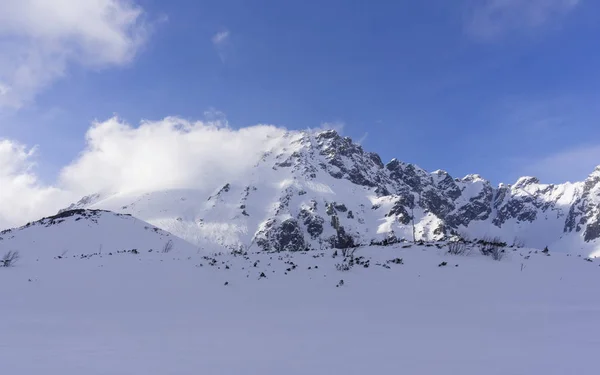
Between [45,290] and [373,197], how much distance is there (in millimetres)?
161701

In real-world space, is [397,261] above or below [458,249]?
below

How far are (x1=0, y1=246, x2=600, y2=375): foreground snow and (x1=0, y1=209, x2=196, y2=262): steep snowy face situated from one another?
49.8 feet

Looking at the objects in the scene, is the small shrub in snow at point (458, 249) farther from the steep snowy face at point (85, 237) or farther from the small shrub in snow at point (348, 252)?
the steep snowy face at point (85, 237)

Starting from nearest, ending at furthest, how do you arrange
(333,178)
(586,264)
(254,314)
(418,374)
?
(418,374) → (254,314) → (586,264) → (333,178)

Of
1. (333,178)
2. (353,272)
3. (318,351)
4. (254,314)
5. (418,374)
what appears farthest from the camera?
(333,178)

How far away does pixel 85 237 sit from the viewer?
120 feet

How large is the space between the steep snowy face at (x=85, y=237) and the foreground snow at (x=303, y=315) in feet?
49.8

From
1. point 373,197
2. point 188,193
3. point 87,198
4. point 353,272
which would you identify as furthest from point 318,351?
point 87,198

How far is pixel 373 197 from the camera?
557 ft

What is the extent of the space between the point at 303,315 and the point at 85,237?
33.9 m

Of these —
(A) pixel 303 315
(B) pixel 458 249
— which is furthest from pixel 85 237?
(A) pixel 303 315

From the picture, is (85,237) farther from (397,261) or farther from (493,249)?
(493,249)

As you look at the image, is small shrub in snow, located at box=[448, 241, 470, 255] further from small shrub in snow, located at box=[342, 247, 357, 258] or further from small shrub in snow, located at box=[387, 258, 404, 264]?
small shrub in snow, located at box=[342, 247, 357, 258]

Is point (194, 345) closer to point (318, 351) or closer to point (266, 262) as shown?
point (318, 351)
